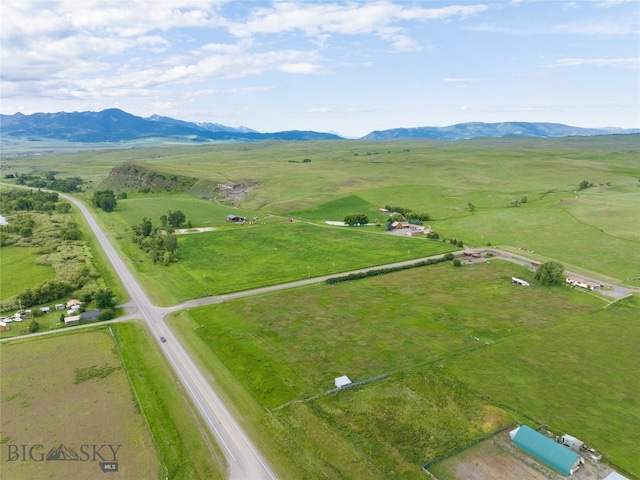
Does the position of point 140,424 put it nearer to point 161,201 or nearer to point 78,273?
point 78,273

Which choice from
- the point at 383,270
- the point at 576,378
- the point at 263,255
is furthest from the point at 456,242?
the point at 576,378

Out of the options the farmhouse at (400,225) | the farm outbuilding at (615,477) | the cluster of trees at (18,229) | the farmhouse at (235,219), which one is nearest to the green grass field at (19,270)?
the cluster of trees at (18,229)

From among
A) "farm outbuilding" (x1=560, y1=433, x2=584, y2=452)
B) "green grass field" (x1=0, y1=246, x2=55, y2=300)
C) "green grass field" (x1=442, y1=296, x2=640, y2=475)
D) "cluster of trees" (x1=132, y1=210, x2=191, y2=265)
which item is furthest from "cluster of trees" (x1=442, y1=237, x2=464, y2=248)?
"green grass field" (x1=0, y1=246, x2=55, y2=300)

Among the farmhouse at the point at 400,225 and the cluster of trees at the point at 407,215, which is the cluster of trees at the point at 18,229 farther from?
the cluster of trees at the point at 407,215

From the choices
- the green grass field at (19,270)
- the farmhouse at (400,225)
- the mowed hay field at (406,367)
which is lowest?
the mowed hay field at (406,367)

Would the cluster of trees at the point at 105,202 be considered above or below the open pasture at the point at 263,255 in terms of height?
above

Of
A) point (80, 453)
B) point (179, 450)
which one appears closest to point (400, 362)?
point (179, 450)
